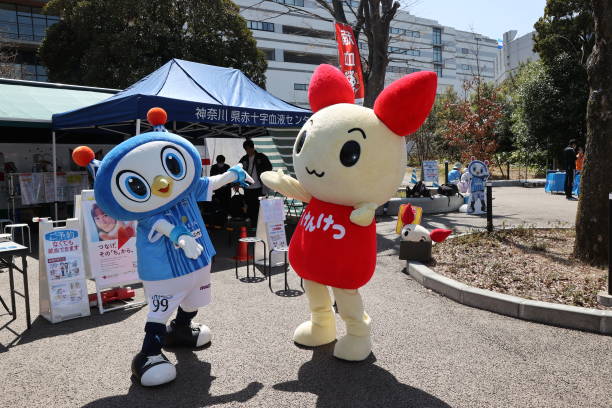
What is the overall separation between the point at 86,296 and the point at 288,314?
225 centimetres

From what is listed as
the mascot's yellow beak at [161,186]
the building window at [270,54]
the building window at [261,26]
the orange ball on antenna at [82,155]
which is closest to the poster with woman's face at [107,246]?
the orange ball on antenna at [82,155]

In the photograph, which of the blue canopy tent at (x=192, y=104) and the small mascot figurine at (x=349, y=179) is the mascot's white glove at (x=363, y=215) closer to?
A: the small mascot figurine at (x=349, y=179)

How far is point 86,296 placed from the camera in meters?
5.21

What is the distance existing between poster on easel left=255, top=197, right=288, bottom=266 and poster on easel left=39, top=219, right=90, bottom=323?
268cm

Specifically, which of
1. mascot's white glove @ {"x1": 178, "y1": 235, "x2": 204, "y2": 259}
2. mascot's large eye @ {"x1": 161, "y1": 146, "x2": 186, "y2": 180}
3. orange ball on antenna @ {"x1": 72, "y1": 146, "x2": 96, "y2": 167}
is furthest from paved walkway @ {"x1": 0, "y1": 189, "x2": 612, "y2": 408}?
orange ball on antenna @ {"x1": 72, "y1": 146, "x2": 96, "y2": 167}

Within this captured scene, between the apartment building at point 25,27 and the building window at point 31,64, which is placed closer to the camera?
the apartment building at point 25,27

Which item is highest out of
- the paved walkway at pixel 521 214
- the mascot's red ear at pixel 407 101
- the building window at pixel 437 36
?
the building window at pixel 437 36

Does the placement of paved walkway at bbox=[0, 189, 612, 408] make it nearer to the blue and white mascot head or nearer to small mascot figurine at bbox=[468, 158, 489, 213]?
the blue and white mascot head

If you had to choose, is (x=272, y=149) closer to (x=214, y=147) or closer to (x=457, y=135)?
(x=214, y=147)

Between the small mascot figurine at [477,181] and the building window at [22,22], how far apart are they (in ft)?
101

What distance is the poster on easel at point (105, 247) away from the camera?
214 inches

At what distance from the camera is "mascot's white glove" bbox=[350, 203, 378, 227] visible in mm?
3520

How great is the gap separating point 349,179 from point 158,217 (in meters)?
1.54

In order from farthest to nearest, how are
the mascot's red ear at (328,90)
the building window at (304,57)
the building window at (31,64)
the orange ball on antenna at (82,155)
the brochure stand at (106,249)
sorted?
the building window at (304,57) < the building window at (31,64) < the brochure stand at (106,249) < the mascot's red ear at (328,90) < the orange ball on antenna at (82,155)
